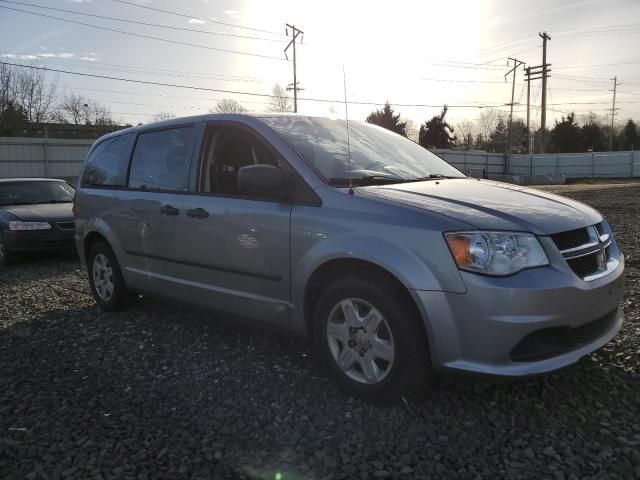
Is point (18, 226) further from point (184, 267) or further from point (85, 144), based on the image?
point (85, 144)

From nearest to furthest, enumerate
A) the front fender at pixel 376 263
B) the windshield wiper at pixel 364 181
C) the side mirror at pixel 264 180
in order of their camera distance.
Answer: the front fender at pixel 376 263 < the side mirror at pixel 264 180 < the windshield wiper at pixel 364 181

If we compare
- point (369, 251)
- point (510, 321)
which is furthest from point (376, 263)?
point (510, 321)

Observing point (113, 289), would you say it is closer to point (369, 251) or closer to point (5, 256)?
point (369, 251)

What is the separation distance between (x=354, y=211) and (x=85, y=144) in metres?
31.4

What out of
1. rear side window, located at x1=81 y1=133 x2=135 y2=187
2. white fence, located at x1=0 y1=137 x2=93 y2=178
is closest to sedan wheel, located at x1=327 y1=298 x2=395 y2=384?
rear side window, located at x1=81 y1=133 x2=135 y2=187

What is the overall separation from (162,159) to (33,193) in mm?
6248

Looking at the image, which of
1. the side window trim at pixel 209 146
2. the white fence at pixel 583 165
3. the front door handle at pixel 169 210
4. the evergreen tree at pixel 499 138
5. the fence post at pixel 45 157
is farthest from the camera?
the evergreen tree at pixel 499 138

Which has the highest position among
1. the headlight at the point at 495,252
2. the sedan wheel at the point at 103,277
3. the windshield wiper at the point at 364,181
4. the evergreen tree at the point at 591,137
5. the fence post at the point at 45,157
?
the evergreen tree at the point at 591,137

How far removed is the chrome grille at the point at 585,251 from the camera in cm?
290

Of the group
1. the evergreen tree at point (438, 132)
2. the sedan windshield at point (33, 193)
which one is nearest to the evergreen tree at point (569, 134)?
the evergreen tree at point (438, 132)

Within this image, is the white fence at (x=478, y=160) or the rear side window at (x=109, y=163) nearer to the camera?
the rear side window at (x=109, y=163)

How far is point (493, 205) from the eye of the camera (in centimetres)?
310

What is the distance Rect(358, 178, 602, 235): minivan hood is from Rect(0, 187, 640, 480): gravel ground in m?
0.94

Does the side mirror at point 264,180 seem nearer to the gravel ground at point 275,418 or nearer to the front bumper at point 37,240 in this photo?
the gravel ground at point 275,418
